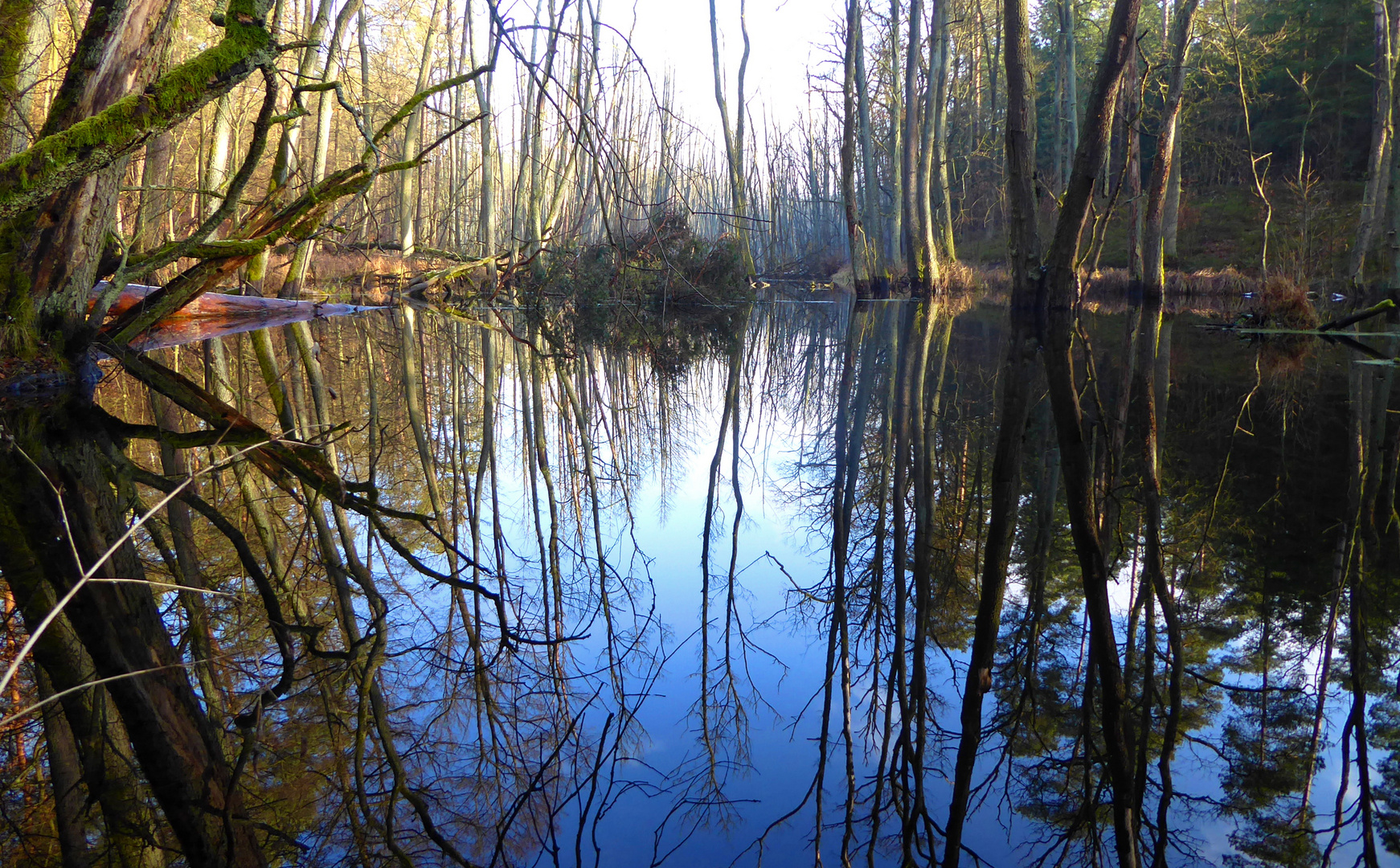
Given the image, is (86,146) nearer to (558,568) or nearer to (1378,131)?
(558,568)

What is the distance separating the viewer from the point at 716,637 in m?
2.04

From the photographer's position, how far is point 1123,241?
86.7 feet

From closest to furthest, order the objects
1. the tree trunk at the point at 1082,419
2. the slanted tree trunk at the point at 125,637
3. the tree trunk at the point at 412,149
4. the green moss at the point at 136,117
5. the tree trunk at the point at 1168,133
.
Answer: the slanted tree trunk at the point at 125,637 < the tree trunk at the point at 1082,419 < the green moss at the point at 136,117 < the tree trunk at the point at 1168,133 < the tree trunk at the point at 412,149

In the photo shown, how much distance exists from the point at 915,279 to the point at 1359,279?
796 cm

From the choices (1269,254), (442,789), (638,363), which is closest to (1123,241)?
(1269,254)

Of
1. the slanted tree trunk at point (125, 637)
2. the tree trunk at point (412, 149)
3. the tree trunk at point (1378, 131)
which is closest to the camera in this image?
the slanted tree trunk at point (125, 637)

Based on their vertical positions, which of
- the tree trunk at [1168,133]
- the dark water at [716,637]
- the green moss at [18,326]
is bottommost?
the dark water at [716,637]

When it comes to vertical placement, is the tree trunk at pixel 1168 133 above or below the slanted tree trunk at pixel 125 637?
above

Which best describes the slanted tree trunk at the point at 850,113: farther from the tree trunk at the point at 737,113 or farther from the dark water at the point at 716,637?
the dark water at the point at 716,637

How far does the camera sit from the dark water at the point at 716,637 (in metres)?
1.34

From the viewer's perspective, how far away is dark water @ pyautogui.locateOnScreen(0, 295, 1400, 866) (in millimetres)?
1342

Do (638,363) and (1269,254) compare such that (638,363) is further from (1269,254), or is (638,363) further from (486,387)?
(1269,254)

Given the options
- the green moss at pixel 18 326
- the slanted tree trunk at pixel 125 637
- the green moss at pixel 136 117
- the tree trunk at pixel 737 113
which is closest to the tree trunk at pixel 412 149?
the tree trunk at pixel 737 113

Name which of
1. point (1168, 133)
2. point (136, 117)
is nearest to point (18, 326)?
point (136, 117)
